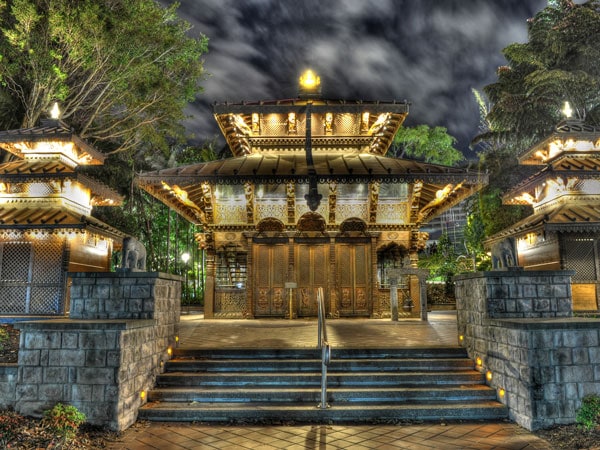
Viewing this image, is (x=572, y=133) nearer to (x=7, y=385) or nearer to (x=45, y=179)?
(x=7, y=385)

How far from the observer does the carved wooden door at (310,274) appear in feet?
50.8

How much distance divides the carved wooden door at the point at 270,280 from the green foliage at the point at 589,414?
10.3 meters

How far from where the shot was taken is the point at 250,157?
645 inches

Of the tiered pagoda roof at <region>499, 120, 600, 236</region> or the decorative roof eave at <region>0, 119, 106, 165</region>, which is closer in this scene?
the decorative roof eave at <region>0, 119, 106, 165</region>

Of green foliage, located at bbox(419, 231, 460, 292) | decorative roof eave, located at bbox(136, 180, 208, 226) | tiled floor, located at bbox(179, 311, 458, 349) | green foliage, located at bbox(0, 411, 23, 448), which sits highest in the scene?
decorative roof eave, located at bbox(136, 180, 208, 226)

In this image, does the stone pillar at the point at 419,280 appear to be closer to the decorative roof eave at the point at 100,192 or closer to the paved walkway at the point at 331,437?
the paved walkway at the point at 331,437

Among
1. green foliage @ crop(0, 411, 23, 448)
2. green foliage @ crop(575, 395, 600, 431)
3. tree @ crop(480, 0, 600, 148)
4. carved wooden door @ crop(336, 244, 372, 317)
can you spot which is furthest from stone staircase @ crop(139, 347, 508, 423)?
tree @ crop(480, 0, 600, 148)

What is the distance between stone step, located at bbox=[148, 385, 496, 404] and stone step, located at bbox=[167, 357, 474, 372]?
2.27ft

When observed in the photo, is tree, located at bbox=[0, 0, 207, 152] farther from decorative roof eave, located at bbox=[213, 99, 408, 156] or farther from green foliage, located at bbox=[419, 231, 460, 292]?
green foliage, located at bbox=[419, 231, 460, 292]

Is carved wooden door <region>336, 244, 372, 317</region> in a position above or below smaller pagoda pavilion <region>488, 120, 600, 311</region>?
Result: below

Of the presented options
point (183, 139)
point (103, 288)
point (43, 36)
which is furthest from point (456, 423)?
point (183, 139)

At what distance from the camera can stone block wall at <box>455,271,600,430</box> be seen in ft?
20.2

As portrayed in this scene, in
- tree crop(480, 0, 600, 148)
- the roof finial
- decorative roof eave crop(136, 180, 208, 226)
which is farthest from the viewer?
tree crop(480, 0, 600, 148)

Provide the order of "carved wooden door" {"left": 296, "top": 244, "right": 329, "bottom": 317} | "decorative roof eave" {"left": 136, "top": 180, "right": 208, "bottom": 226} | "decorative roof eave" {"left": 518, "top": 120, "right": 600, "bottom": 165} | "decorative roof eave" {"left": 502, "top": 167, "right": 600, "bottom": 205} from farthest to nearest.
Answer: "carved wooden door" {"left": 296, "top": 244, "right": 329, "bottom": 317}, "decorative roof eave" {"left": 518, "top": 120, "right": 600, "bottom": 165}, "decorative roof eave" {"left": 136, "top": 180, "right": 208, "bottom": 226}, "decorative roof eave" {"left": 502, "top": 167, "right": 600, "bottom": 205}
